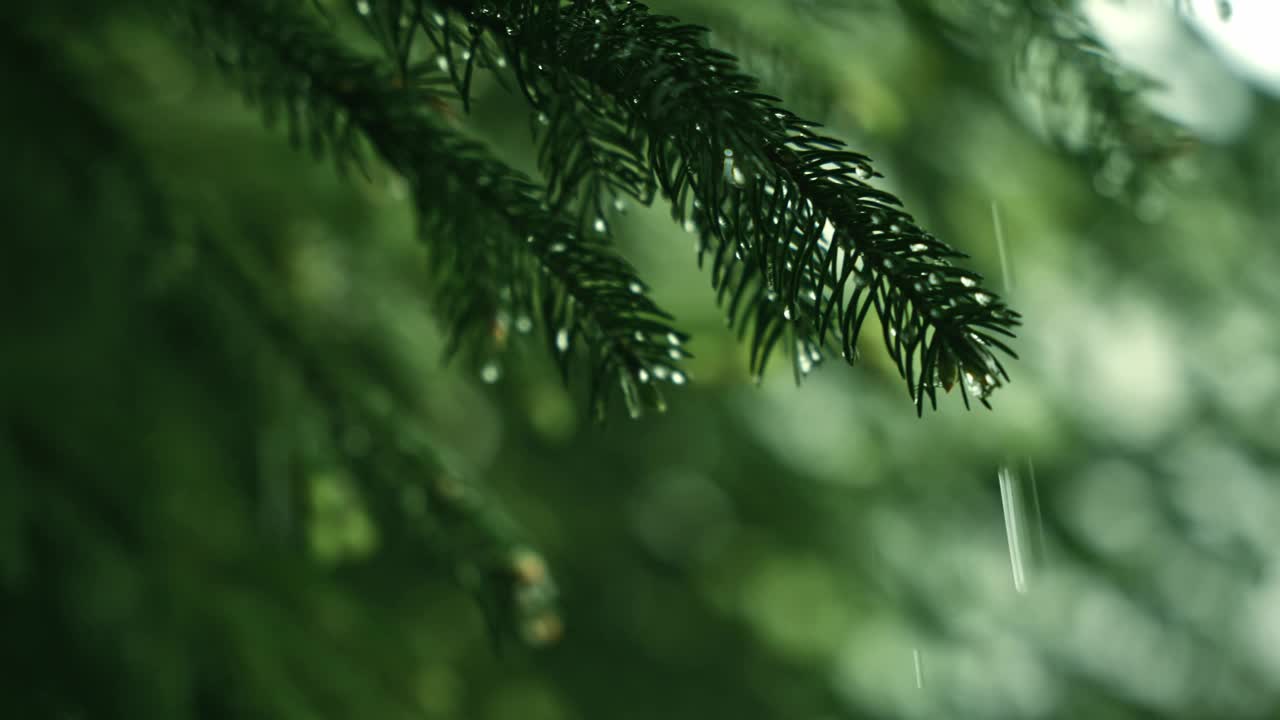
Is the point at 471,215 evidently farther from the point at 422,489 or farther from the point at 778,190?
the point at 422,489

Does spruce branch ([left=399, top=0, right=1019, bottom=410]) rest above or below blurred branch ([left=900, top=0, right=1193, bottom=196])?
below

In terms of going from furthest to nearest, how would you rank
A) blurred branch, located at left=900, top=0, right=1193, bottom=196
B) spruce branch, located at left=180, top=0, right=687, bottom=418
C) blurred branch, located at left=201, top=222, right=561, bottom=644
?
1. blurred branch, located at left=201, top=222, right=561, bottom=644
2. blurred branch, located at left=900, top=0, right=1193, bottom=196
3. spruce branch, located at left=180, top=0, right=687, bottom=418

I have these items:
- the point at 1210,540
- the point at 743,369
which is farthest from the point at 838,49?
the point at 1210,540

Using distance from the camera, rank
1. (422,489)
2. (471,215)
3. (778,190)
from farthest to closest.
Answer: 1. (422,489)
2. (471,215)
3. (778,190)

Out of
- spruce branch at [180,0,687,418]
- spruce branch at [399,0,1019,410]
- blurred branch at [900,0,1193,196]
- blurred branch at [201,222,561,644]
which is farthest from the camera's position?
blurred branch at [201,222,561,644]

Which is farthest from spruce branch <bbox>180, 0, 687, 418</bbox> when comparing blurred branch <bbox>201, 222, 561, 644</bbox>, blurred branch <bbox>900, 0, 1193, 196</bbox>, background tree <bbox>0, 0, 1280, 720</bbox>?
blurred branch <bbox>900, 0, 1193, 196</bbox>

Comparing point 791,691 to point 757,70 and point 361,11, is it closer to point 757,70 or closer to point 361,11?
point 757,70

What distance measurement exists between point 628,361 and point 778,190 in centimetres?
14

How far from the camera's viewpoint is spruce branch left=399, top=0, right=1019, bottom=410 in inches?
17.0

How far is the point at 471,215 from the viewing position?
2.04 feet

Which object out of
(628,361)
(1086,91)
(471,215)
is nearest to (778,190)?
(628,361)

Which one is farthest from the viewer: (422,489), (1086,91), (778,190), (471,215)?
(422,489)

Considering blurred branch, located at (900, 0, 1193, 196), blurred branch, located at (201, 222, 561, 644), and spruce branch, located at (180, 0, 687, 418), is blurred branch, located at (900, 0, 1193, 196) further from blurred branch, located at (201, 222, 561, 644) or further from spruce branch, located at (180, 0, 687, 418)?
blurred branch, located at (201, 222, 561, 644)

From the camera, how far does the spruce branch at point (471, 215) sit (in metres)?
0.55
